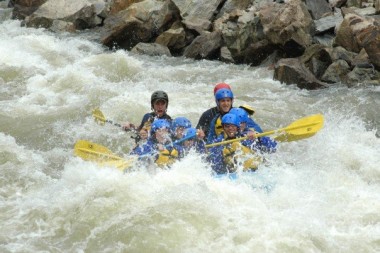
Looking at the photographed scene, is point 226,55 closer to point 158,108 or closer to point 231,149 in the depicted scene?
point 158,108

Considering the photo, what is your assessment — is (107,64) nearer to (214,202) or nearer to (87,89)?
(87,89)

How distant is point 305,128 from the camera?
277 inches

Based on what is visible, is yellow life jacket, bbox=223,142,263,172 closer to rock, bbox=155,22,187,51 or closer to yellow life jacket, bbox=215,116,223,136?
yellow life jacket, bbox=215,116,223,136

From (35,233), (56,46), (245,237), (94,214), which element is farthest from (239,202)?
(56,46)

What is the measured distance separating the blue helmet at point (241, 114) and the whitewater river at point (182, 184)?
59cm

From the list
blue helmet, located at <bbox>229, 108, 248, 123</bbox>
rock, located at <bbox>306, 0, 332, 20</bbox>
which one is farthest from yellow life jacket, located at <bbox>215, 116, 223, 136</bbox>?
rock, located at <bbox>306, 0, 332, 20</bbox>

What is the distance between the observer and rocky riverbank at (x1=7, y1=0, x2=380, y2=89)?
11.5m

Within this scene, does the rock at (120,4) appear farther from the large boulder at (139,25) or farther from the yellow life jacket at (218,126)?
the yellow life jacket at (218,126)

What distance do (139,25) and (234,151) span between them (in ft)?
32.2

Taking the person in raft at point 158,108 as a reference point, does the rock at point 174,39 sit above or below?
below

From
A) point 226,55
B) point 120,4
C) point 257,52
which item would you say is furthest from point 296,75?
point 120,4

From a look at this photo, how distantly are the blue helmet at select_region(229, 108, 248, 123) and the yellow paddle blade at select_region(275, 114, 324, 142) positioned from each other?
59 cm

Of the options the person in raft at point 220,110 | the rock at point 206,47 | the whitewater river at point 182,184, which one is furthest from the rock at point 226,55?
the person in raft at point 220,110

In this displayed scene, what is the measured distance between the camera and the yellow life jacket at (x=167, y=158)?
258 inches
